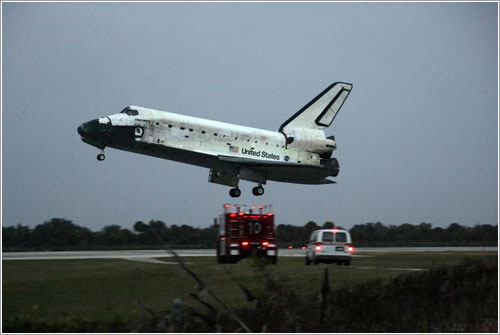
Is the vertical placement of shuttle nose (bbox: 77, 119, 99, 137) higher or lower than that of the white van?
higher

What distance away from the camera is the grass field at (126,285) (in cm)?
1447

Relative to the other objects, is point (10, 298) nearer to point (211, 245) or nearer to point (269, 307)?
point (269, 307)

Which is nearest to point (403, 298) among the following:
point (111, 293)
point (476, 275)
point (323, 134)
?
point (476, 275)

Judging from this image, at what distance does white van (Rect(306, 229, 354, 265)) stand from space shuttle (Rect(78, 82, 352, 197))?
942 cm

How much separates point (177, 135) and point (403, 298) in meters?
17.9

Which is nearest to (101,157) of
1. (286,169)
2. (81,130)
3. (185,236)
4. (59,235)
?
(81,130)

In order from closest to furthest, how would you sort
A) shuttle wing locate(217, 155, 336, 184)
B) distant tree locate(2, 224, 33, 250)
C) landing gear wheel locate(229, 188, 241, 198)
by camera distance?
shuttle wing locate(217, 155, 336, 184) → landing gear wheel locate(229, 188, 241, 198) → distant tree locate(2, 224, 33, 250)

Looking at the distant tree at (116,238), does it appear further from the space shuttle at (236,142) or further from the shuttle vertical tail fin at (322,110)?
the shuttle vertical tail fin at (322,110)

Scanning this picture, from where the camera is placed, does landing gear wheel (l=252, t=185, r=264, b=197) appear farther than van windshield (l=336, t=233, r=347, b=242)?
Yes

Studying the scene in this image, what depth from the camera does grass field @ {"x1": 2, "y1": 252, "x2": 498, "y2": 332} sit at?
14469 millimetres

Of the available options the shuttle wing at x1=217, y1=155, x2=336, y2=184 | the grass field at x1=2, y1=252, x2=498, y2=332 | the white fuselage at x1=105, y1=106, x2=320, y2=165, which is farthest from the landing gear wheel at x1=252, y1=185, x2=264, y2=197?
the grass field at x1=2, y1=252, x2=498, y2=332

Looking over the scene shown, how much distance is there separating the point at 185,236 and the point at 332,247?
78.2ft

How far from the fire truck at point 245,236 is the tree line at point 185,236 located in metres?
13.6

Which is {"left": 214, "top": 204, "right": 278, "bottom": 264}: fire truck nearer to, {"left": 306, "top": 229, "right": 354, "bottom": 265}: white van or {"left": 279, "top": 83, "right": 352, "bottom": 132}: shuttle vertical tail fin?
{"left": 306, "top": 229, "right": 354, "bottom": 265}: white van
